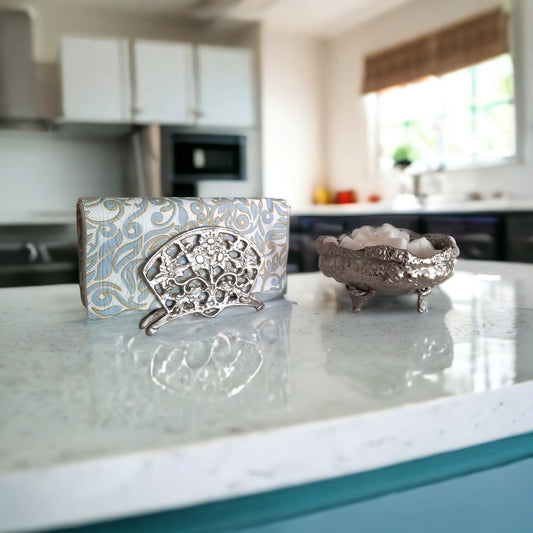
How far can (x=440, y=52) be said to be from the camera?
3898 millimetres

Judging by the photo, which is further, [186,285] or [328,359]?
[186,285]

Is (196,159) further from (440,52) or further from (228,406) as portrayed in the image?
(228,406)

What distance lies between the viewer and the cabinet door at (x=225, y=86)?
4.37 metres

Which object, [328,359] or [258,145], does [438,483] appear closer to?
[328,359]

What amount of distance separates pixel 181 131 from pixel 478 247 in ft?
8.04

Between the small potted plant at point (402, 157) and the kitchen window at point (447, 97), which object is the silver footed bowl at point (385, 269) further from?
the small potted plant at point (402, 157)

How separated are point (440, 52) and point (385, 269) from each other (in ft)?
12.3

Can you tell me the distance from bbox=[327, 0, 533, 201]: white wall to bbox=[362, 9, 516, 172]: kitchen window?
0.25 feet

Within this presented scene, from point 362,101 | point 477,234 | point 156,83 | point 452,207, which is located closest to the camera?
point 477,234

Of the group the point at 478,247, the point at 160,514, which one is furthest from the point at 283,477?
the point at 478,247

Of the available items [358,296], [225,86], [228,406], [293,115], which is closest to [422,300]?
[358,296]

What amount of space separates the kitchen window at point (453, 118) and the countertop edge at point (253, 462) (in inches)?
138

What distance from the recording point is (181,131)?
434 centimetres

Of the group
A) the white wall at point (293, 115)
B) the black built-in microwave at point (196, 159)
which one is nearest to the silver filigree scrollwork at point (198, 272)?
the black built-in microwave at point (196, 159)
